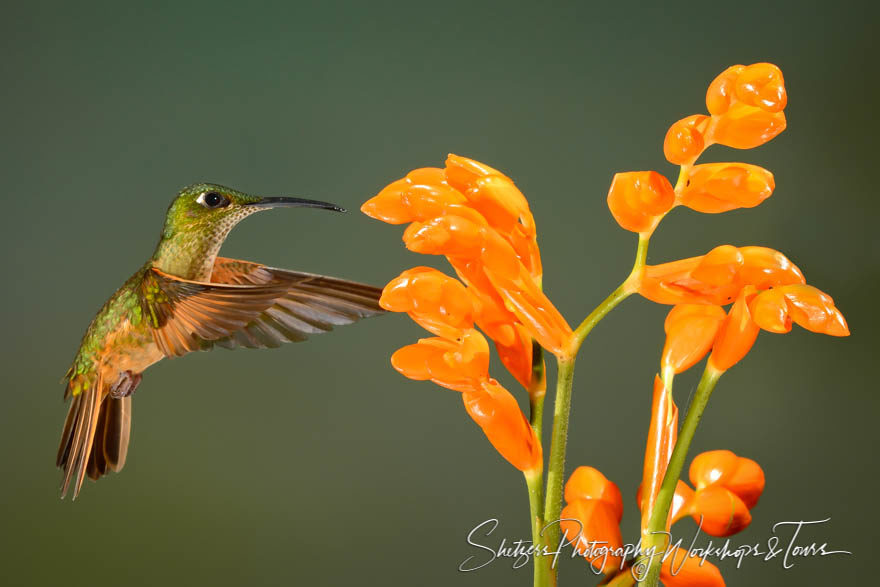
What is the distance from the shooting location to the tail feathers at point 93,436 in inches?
36.6

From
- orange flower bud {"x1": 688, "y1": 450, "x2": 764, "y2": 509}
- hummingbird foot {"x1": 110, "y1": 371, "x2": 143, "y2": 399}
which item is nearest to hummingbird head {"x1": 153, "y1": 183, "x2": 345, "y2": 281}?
hummingbird foot {"x1": 110, "y1": 371, "x2": 143, "y2": 399}

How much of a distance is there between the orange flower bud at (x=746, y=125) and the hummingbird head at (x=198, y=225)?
476mm

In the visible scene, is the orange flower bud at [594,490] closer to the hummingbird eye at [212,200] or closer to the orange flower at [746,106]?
the orange flower at [746,106]

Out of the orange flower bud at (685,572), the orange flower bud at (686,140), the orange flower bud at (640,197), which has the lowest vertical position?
the orange flower bud at (685,572)

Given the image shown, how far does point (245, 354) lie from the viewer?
113cm

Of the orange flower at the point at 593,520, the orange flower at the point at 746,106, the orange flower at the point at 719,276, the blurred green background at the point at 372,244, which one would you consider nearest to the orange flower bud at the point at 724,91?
the orange flower at the point at 746,106

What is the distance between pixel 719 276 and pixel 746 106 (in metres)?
0.13

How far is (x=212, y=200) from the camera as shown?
88 cm

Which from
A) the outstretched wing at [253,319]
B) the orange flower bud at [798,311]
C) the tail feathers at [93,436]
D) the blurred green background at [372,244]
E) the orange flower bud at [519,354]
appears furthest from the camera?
the blurred green background at [372,244]

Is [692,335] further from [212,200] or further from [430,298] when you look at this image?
[212,200]

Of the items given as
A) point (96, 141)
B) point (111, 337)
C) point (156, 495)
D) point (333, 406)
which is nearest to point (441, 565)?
point (333, 406)

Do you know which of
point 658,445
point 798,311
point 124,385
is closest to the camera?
point 798,311

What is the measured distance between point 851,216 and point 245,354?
35.5 inches

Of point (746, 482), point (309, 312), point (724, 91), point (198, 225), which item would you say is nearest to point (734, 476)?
point (746, 482)
